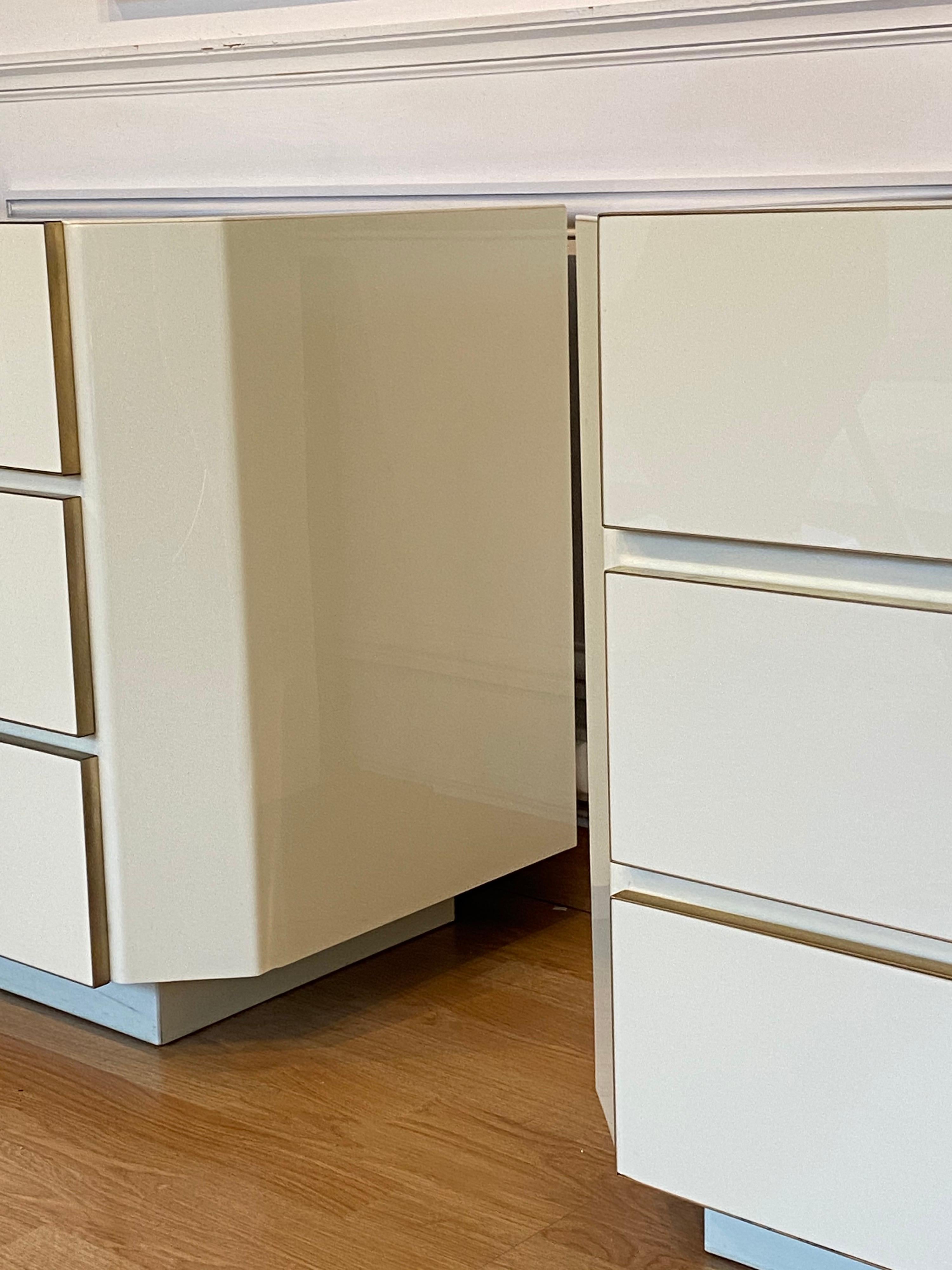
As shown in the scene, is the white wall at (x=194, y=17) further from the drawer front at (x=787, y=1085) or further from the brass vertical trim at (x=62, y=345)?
the drawer front at (x=787, y=1085)

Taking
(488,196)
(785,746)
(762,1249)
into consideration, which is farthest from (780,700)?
(488,196)

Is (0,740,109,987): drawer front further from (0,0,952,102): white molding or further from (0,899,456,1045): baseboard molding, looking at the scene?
(0,0,952,102): white molding

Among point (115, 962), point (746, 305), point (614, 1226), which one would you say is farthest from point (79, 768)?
point (746, 305)

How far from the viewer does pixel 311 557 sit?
123cm

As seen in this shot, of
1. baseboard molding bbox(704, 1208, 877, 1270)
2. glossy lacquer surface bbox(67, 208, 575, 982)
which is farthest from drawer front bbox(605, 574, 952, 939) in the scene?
glossy lacquer surface bbox(67, 208, 575, 982)

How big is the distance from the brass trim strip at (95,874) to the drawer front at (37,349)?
0.25m

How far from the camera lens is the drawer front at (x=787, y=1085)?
31.9 inches

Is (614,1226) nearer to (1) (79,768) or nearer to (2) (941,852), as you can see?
(2) (941,852)

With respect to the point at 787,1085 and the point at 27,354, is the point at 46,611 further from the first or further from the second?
the point at 787,1085

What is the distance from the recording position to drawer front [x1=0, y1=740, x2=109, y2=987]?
122cm

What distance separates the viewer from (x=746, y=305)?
79 cm

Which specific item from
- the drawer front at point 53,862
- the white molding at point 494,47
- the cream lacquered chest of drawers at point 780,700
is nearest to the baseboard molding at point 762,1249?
the cream lacquered chest of drawers at point 780,700

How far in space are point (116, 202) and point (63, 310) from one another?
811 mm

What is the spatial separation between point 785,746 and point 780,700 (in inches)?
1.0
